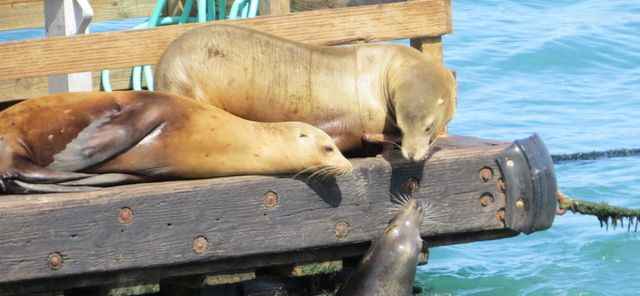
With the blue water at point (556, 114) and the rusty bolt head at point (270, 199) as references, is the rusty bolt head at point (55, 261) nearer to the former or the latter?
the rusty bolt head at point (270, 199)

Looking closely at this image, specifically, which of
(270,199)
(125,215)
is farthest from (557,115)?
(125,215)

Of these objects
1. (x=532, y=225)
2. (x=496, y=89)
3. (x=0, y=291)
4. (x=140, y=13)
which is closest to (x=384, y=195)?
(x=532, y=225)

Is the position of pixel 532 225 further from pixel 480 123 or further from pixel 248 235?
pixel 480 123

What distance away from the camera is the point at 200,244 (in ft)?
14.0

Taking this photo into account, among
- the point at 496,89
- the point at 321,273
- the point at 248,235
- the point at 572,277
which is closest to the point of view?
the point at 248,235

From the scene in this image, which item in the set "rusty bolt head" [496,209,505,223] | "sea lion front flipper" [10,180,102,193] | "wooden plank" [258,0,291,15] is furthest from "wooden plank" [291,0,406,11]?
"sea lion front flipper" [10,180,102,193]

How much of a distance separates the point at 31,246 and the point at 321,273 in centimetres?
119

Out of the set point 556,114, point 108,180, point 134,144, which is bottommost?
point 556,114

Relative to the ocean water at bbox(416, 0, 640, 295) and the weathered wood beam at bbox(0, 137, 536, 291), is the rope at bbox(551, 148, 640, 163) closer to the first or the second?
the ocean water at bbox(416, 0, 640, 295)

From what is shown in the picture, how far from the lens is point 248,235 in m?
4.36

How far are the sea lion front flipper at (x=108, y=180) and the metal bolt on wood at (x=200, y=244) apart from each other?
309 mm

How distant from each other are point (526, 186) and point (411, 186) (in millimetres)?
456

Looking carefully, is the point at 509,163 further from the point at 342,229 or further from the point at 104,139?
the point at 104,139

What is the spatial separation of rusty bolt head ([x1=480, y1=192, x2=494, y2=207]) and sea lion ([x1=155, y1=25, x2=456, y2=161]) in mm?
318
